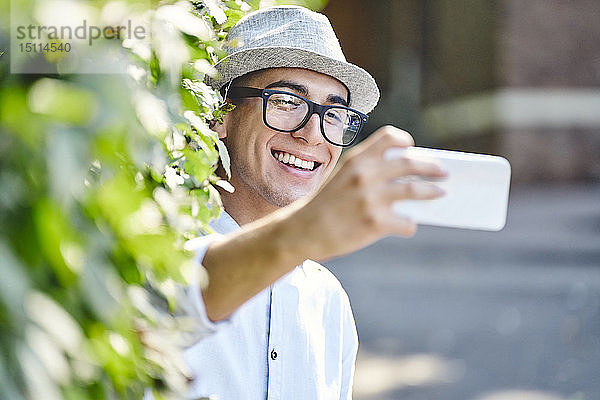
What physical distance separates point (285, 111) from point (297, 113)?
3cm

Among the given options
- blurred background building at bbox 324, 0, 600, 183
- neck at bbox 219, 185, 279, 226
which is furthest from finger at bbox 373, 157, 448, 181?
blurred background building at bbox 324, 0, 600, 183

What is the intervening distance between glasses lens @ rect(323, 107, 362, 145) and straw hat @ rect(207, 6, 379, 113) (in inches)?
3.9

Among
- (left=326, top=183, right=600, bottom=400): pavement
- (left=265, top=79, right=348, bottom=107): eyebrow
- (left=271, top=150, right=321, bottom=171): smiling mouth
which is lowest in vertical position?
(left=326, top=183, right=600, bottom=400): pavement

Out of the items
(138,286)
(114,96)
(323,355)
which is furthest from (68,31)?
(323,355)

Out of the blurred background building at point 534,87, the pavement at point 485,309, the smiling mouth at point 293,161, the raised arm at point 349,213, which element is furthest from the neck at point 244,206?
the blurred background building at point 534,87

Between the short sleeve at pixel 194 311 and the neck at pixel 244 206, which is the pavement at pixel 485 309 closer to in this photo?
the neck at pixel 244 206

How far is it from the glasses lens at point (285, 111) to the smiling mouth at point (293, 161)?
0.10 metres

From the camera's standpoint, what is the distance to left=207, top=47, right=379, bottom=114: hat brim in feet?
7.30

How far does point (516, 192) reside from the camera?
12.2m

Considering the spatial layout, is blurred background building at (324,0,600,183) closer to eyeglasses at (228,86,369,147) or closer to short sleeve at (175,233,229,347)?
eyeglasses at (228,86,369,147)

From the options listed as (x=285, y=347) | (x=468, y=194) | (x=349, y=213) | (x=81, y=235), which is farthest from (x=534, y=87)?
(x=81, y=235)

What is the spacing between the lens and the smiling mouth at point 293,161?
229 centimetres

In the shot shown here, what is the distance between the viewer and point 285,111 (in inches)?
87.1

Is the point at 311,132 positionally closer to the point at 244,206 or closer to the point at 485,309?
the point at 244,206
